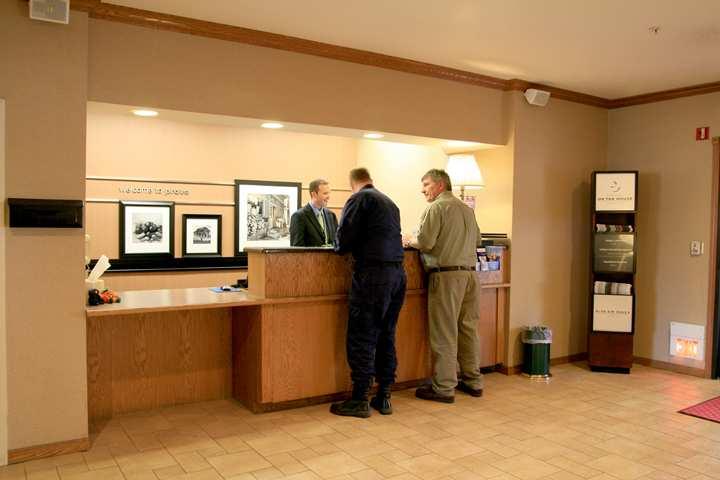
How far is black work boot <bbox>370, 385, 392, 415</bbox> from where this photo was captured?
4320mm

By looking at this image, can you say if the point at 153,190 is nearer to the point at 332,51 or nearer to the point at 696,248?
the point at 332,51

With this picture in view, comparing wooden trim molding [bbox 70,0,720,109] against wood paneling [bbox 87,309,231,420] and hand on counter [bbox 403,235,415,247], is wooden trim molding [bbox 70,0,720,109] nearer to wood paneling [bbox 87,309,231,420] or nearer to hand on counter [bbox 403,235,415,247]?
hand on counter [bbox 403,235,415,247]

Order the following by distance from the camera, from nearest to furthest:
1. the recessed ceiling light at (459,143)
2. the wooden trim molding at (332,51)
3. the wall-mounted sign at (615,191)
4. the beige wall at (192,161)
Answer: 1. the wooden trim molding at (332,51)
2. the recessed ceiling light at (459,143)
3. the wall-mounted sign at (615,191)
4. the beige wall at (192,161)

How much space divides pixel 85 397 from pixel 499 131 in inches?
158

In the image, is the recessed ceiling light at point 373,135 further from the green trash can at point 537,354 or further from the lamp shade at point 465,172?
the green trash can at point 537,354

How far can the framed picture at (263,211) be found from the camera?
6.56m

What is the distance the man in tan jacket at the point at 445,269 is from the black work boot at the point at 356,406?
62 cm

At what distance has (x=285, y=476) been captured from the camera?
3.25 metres

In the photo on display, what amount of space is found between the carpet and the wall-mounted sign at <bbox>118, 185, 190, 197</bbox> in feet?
16.0

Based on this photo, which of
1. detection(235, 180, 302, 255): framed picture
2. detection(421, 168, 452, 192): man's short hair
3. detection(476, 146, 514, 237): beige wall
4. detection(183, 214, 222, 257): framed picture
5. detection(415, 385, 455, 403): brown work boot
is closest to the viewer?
detection(415, 385, 455, 403): brown work boot

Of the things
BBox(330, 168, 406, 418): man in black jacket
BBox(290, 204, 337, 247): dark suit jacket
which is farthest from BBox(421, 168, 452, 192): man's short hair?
BBox(290, 204, 337, 247): dark suit jacket

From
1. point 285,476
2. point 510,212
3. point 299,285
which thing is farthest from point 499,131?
point 285,476

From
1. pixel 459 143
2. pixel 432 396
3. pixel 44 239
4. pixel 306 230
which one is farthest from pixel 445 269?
pixel 44 239

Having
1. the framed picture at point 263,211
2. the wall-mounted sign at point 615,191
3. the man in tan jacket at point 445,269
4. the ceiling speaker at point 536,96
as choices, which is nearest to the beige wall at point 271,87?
the ceiling speaker at point 536,96
